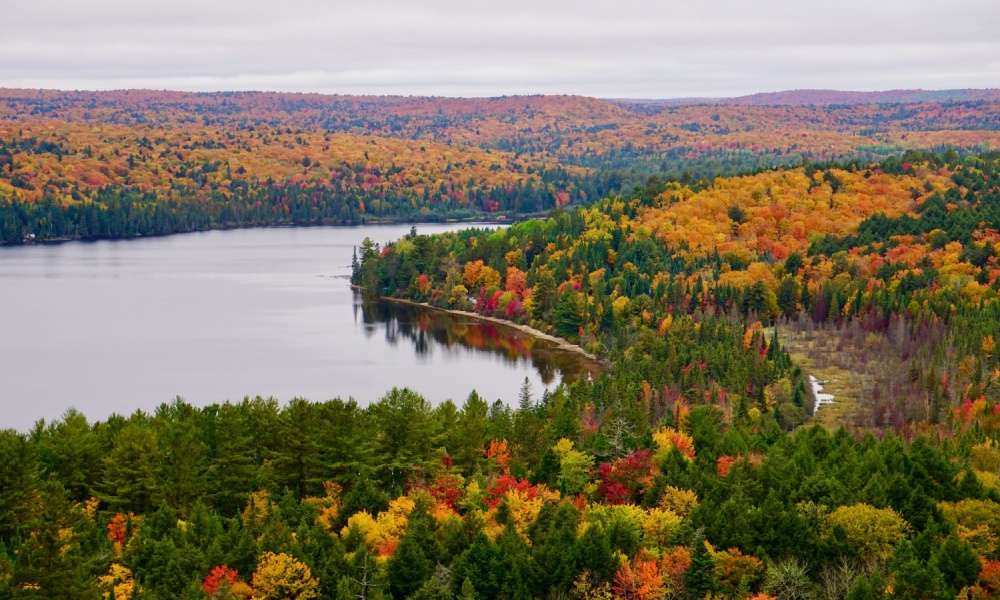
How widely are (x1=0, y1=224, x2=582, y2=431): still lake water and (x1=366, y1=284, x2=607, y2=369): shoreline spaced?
4.67ft

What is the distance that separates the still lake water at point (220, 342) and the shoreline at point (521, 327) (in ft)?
4.67

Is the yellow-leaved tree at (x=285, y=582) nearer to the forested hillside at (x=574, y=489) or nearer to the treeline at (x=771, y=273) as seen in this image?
the forested hillside at (x=574, y=489)

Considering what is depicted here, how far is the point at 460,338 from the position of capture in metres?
106

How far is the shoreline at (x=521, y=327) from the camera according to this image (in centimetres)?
9802

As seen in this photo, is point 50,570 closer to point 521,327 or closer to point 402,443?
point 402,443

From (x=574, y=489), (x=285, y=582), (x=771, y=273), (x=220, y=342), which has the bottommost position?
(x=220, y=342)

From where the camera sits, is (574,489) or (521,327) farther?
(521,327)

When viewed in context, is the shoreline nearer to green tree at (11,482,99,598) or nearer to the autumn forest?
the autumn forest

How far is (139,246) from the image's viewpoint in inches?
6841

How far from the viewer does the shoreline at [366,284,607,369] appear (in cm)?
9802

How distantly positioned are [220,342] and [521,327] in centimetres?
2866

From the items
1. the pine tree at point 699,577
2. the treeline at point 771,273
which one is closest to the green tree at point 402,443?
the pine tree at point 699,577

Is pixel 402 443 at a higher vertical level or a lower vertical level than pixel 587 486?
higher

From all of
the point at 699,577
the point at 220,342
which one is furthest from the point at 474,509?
the point at 220,342
